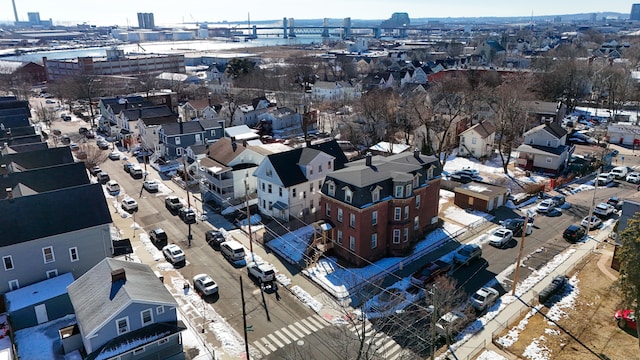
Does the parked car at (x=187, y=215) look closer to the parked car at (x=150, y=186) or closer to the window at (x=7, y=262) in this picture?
the parked car at (x=150, y=186)

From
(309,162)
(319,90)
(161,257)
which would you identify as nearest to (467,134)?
(309,162)

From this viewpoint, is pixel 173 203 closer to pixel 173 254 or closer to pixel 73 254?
A: pixel 173 254

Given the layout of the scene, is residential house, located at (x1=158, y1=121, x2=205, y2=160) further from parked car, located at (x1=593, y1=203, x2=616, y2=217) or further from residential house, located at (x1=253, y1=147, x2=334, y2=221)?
parked car, located at (x1=593, y1=203, x2=616, y2=217)

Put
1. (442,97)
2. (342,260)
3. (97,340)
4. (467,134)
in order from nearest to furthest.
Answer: (97,340) → (342,260) → (467,134) → (442,97)

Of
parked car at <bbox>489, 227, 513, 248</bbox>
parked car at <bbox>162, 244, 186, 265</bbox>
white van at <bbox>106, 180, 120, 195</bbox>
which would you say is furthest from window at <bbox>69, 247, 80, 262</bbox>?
parked car at <bbox>489, 227, 513, 248</bbox>

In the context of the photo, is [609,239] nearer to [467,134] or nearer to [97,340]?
[467,134]

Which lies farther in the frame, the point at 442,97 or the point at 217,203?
the point at 442,97

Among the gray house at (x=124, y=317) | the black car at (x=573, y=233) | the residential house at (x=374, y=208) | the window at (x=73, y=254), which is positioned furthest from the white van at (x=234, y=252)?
the black car at (x=573, y=233)
